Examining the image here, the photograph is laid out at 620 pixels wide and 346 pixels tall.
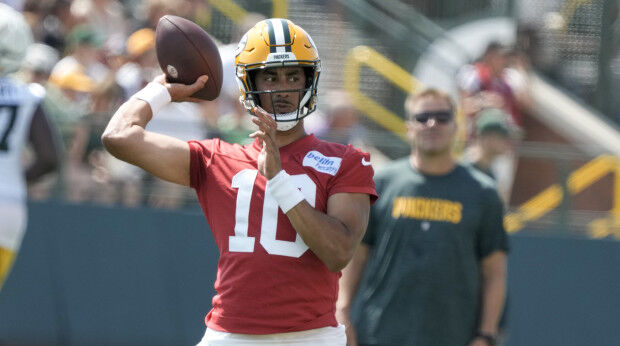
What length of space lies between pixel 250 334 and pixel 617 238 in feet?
16.2

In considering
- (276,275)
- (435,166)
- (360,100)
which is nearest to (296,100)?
(276,275)

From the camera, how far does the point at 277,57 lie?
3.84 meters

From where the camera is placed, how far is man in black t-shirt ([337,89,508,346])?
5.30 metres

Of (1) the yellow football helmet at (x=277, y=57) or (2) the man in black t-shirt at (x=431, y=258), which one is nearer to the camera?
(1) the yellow football helmet at (x=277, y=57)

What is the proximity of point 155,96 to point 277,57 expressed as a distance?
0.51 m

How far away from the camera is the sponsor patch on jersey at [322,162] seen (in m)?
3.83

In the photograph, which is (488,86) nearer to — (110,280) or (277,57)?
(110,280)

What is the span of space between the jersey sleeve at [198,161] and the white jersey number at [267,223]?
0.20 m

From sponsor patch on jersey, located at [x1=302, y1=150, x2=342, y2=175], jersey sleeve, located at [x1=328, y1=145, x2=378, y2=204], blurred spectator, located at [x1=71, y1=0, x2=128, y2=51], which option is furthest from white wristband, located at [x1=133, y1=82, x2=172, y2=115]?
blurred spectator, located at [x1=71, y1=0, x2=128, y2=51]

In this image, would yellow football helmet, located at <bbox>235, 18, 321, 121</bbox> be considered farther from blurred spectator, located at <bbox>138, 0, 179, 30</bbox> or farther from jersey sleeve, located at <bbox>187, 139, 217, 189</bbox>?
blurred spectator, located at <bbox>138, 0, 179, 30</bbox>

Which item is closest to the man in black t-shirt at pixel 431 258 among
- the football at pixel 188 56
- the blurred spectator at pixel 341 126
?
the football at pixel 188 56

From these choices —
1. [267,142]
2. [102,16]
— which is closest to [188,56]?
[267,142]

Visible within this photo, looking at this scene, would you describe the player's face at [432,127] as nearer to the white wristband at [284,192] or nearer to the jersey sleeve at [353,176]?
the jersey sleeve at [353,176]

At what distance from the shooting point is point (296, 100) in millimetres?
3869
